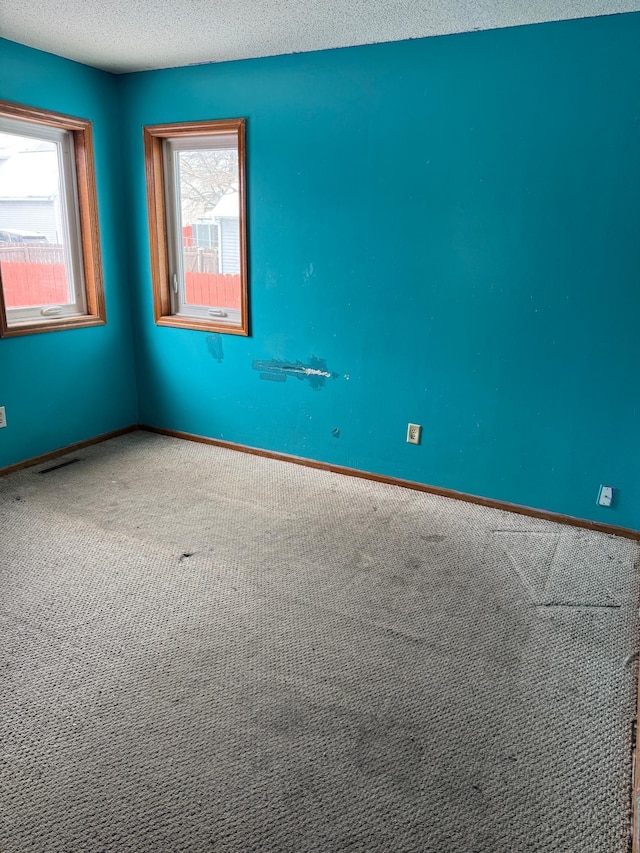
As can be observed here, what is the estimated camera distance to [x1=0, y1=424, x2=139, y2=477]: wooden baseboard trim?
3450 mm

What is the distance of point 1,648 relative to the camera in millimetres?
1976

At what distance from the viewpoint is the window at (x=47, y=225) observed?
3.27 meters

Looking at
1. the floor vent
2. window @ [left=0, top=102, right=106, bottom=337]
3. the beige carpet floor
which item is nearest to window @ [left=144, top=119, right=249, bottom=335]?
window @ [left=0, top=102, right=106, bottom=337]

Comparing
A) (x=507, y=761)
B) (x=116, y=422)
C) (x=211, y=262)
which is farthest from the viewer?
(x=116, y=422)

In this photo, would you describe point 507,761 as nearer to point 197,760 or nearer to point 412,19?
point 197,760

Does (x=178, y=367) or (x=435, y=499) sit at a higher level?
(x=178, y=367)

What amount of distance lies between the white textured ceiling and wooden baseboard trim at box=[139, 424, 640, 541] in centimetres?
216

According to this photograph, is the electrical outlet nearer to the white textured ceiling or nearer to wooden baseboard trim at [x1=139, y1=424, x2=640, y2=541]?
wooden baseboard trim at [x1=139, y1=424, x2=640, y2=541]

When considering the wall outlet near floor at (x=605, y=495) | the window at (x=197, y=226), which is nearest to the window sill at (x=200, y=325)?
the window at (x=197, y=226)

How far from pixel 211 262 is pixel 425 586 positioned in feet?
8.03

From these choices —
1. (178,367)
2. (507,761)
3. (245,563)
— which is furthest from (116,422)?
(507,761)

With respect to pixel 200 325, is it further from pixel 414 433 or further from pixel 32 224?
pixel 414 433

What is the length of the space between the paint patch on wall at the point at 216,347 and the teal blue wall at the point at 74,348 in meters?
0.68

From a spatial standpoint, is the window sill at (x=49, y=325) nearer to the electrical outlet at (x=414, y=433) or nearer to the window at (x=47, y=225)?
the window at (x=47, y=225)
